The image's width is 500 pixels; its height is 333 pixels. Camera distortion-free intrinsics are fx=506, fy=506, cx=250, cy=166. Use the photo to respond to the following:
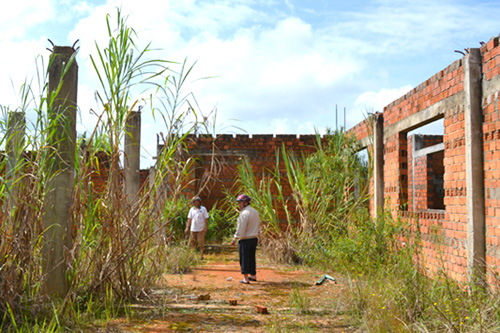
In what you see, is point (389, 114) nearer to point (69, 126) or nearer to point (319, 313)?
point (319, 313)

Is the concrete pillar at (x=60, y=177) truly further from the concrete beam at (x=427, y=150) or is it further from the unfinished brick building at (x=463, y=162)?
the concrete beam at (x=427, y=150)

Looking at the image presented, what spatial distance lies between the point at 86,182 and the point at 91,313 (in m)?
1.29

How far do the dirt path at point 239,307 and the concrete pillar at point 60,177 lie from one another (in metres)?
0.81

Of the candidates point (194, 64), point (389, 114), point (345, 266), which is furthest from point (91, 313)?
point (389, 114)

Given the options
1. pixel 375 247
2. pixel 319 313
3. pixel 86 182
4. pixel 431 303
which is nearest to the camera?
pixel 431 303

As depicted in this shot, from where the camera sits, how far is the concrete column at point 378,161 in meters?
8.95

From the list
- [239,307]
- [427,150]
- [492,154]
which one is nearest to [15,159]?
[239,307]

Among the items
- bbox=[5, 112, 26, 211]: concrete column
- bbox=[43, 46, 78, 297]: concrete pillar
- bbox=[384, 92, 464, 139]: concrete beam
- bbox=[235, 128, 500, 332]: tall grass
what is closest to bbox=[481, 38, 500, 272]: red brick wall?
bbox=[235, 128, 500, 332]: tall grass

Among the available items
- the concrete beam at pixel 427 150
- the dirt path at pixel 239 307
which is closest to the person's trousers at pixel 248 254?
the dirt path at pixel 239 307

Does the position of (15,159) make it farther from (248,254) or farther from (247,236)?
(248,254)

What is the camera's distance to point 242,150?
13352mm

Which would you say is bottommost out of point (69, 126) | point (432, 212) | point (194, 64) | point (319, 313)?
point (319, 313)

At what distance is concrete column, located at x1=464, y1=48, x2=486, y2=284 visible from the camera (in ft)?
18.6

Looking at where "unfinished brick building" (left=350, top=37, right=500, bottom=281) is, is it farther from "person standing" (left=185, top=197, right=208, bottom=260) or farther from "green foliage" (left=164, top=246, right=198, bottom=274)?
"person standing" (left=185, top=197, right=208, bottom=260)
